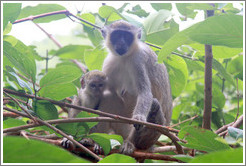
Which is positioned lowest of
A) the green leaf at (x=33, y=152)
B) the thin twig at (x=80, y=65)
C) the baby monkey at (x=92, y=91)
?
the baby monkey at (x=92, y=91)

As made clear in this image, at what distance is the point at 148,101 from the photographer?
13.8 ft

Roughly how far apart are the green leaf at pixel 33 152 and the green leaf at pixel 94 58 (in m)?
2.79

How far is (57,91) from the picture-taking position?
267cm

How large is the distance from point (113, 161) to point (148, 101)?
2.54 meters

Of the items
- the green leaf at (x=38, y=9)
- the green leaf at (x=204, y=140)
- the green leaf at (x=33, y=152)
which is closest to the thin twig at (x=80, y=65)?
the green leaf at (x=38, y=9)

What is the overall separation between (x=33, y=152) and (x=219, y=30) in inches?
53.6

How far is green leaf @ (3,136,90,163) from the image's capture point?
1070 mm

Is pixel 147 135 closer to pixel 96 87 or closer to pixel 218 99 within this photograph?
pixel 218 99

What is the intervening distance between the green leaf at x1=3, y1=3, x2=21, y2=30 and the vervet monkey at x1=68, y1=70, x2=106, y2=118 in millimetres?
1978

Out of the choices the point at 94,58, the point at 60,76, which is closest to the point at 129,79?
the point at 94,58

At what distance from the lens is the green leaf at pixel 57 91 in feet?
8.59

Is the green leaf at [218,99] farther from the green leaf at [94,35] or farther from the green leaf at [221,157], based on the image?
the green leaf at [221,157]

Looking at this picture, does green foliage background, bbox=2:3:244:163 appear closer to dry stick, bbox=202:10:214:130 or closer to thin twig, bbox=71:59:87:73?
dry stick, bbox=202:10:214:130

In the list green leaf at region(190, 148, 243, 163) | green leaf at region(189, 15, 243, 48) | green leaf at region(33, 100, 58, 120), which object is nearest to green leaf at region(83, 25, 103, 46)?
green leaf at region(33, 100, 58, 120)
